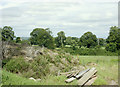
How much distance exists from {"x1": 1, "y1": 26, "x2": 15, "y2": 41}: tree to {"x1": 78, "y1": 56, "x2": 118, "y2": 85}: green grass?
3.98 m

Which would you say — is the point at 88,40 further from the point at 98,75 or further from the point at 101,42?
the point at 98,75

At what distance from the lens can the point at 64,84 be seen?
5.49 meters

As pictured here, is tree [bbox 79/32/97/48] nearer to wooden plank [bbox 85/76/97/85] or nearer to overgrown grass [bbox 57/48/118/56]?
overgrown grass [bbox 57/48/118/56]

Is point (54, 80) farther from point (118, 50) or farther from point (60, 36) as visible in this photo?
point (118, 50)

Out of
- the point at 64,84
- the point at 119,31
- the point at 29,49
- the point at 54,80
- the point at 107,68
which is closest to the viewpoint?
the point at 64,84

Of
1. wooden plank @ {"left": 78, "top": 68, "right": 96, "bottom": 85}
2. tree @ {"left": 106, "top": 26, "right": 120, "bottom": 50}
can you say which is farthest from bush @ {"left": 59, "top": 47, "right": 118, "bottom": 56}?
wooden plank @ {"left": 78, "top": 68, "right": 96, "bottom": 85}

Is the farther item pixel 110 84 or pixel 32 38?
pixel 32 38

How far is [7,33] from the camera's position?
318 inches

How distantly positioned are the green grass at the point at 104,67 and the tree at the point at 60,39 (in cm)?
134

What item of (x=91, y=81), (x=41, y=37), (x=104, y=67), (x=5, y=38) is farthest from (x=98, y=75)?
(x=5, y=38)

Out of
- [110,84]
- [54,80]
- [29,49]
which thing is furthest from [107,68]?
[29,49]

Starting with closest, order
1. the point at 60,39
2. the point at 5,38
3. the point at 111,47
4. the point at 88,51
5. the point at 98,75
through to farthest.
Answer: the point at 98,75 → the point at 5,38 → the point at 60,39 → the point at 88,51 → the point at 111,47

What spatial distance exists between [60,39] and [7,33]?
2.84m

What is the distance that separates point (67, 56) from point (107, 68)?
2.14m
